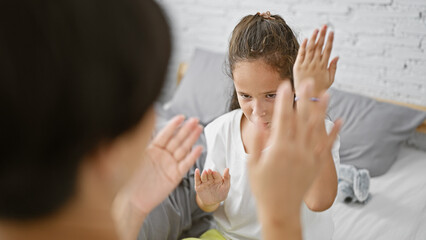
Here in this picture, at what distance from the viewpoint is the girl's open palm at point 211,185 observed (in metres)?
1.09

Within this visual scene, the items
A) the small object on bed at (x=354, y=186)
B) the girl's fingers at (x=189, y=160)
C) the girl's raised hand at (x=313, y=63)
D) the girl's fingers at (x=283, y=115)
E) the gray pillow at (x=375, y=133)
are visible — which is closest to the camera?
the girl's fingers at (x=283, y=115)

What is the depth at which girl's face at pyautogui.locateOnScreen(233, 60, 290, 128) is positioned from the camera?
1.10 metres

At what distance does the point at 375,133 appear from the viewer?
1.79m

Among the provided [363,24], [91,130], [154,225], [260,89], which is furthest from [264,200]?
[363,24]

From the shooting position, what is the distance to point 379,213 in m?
1.52

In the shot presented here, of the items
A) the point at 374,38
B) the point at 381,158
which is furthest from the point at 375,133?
the point at 374,38

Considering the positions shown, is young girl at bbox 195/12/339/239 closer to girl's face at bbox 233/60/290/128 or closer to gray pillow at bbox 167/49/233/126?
girl's face at bbox 233/60/290/128

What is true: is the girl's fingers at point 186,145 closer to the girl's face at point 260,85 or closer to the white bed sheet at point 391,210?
the girl's face at point 260,85

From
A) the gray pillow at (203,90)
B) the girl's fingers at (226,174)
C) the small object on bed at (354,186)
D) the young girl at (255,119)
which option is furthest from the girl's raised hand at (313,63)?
the gray pillow at (203,90)

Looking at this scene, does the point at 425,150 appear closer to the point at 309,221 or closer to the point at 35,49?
the point at 309,221

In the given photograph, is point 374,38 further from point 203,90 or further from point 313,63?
point 313,63

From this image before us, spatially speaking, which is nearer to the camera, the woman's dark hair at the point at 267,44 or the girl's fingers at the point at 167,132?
the girl's fingers at the point at 167,132

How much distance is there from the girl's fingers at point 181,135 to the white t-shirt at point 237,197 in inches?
19.3

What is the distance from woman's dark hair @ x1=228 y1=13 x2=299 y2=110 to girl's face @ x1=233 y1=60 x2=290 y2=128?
0.06ft
